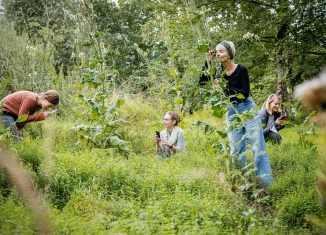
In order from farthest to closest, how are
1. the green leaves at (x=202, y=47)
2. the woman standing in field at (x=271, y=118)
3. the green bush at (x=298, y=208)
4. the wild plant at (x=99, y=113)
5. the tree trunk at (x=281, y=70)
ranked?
the tree trunk at (x=281, y=70) < the woman standing in field at (x=271, y=118) < the wild plant at (x=99, y=113) < the green leaves at (x=202, y=47) < the green bush at (x=298, y=208)

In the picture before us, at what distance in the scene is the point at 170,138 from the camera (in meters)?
5.77

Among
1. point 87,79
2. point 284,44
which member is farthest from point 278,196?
point 284,44

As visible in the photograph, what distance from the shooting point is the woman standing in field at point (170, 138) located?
→ 18.6 feet

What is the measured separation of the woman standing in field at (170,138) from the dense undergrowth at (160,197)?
2.67 feet

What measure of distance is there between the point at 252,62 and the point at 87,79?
8187mm

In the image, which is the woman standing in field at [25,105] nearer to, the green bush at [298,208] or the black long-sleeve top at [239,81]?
the black long-sleeve top at [239,81]

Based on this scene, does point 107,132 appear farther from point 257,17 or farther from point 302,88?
point 257,17

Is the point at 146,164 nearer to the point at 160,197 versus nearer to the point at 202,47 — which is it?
the point at 160,197

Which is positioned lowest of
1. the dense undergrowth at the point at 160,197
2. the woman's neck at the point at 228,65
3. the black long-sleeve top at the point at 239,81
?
the dense undergrowth at the point at 160,197

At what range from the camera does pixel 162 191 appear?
3.51m

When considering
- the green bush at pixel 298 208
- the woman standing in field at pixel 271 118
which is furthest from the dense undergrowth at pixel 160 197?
the woman standing in field at pixel 271 118

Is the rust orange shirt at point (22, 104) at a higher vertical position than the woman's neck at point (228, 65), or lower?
lower

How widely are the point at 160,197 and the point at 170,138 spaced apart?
7.57 feet

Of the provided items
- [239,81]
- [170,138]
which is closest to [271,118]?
[170,138]
